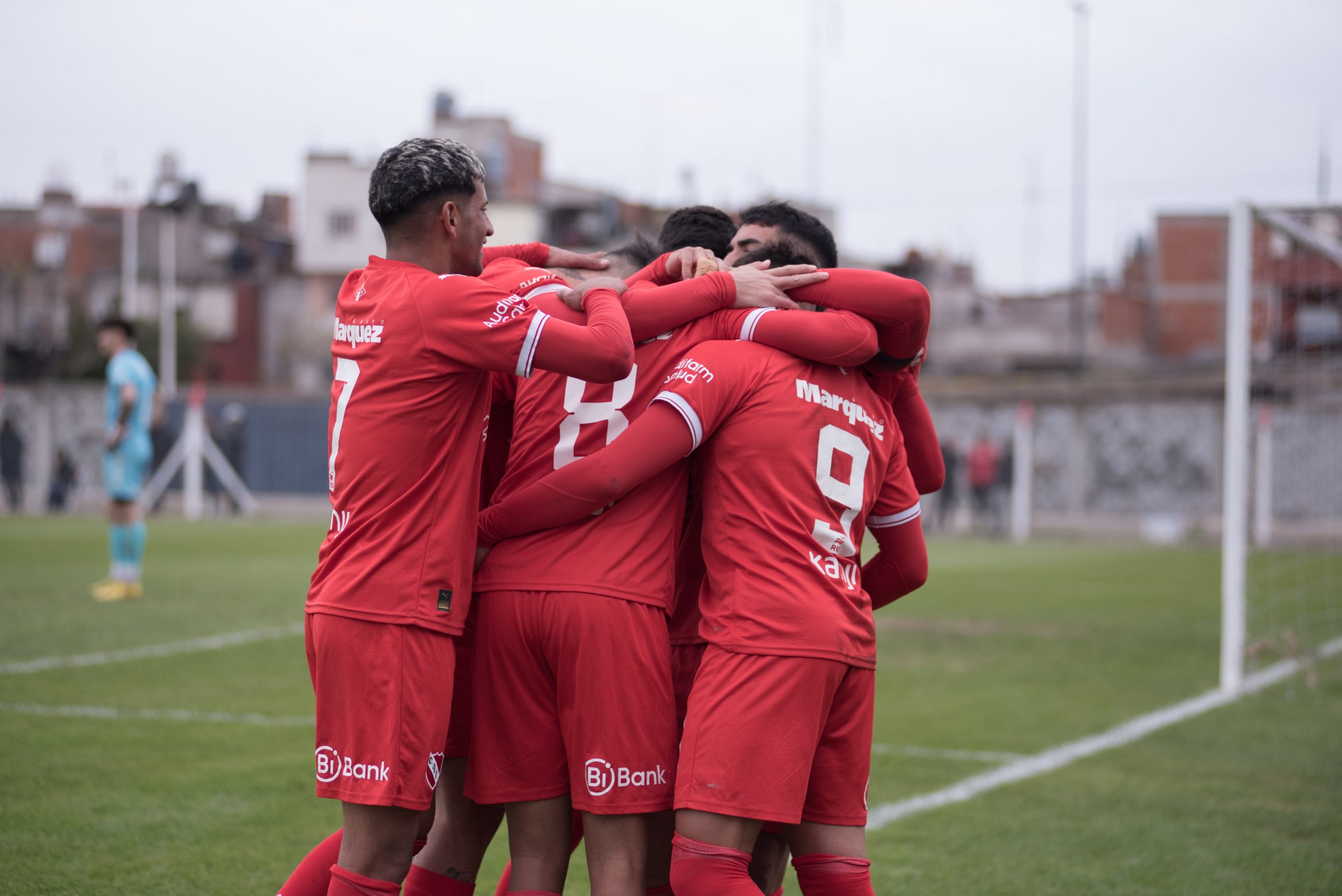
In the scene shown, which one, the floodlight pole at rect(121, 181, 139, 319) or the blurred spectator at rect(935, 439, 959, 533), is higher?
the floodlight pole at rect(121, 181, 139, 319)

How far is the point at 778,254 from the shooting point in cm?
330

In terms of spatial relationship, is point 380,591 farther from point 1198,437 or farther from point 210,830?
point 1198,437

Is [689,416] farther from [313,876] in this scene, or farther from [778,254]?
[313,876]

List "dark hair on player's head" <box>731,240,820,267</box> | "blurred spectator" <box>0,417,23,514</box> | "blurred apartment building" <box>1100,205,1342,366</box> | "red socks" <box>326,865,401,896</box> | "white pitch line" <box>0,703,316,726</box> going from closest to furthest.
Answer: "red socks" <box>326,865,401,896</box>
"dark hair on player's head" <box>731,240,820,267</box>
"white pitch line" <box>0,703,316,726</box>
"blurred spectator" <box>0,417,23,514</box>
"blurred apartment building" <box>1100,205,1342,366</box>

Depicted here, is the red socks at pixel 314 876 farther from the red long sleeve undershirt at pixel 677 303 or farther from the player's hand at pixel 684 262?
the player's hand at pixel 684 262

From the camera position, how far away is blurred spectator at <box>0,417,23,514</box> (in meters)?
26.7

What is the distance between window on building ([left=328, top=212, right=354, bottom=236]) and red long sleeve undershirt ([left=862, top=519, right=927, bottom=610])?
185 ft

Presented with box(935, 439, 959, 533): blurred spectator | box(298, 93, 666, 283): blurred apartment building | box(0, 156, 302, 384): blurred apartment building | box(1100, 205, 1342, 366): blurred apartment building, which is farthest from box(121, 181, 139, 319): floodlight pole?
box(1100, 205, 1342, 366): blurred apartment building

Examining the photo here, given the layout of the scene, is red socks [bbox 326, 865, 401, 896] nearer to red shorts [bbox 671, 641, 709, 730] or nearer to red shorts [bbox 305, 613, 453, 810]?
red shorts [bbox 305, 613, 453, 810]

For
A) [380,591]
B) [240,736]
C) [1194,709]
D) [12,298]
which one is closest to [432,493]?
[380,591]

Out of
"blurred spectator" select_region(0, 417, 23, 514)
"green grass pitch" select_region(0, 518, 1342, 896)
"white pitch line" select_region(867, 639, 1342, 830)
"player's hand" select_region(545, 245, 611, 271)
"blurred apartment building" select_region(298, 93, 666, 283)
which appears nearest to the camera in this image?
"player's hand" select_region(545, 245, 611, 271)

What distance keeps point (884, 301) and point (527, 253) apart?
1.12 metres

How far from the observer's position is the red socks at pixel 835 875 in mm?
2889

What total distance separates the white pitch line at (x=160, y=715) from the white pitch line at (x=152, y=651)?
111 centimetres
